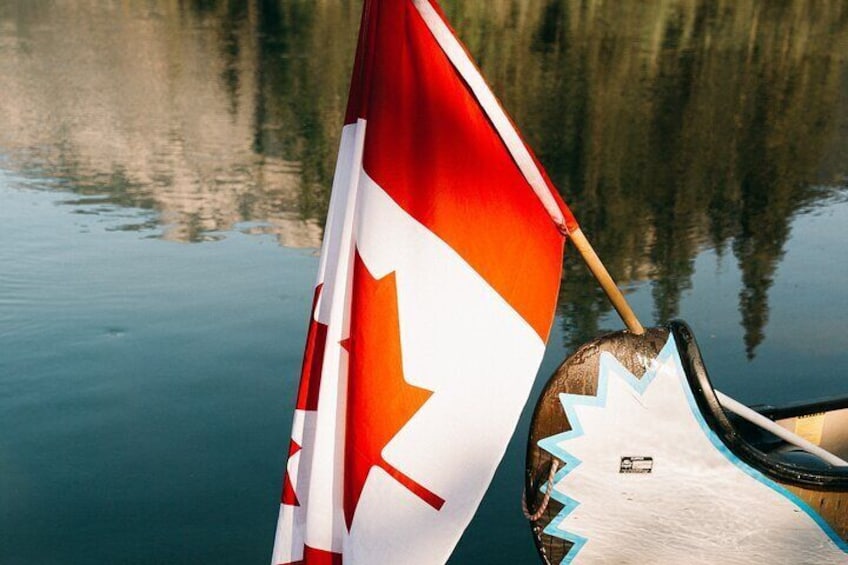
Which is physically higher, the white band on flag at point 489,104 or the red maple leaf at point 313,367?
the white band on flag at point 489,104

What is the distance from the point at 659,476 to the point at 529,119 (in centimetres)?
1470

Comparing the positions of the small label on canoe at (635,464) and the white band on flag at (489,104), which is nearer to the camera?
the white band on flag at (489,104)

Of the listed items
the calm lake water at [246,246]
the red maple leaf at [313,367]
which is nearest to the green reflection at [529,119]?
the calm lake water at [246,246]

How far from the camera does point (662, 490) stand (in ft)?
13.7

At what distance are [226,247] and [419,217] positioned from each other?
7.22m

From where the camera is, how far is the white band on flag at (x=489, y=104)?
3695mm

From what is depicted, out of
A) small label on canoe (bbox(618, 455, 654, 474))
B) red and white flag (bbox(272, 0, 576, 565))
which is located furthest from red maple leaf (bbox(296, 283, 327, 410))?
small label on canoe (bbox(618, 455, 654, 474))

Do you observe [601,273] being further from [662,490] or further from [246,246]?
[246,246]

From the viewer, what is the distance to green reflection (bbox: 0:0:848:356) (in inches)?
468

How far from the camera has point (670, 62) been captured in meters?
25.9

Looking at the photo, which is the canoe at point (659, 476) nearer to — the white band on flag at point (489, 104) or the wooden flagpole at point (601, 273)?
the wooden flagpole at point (601, 273)

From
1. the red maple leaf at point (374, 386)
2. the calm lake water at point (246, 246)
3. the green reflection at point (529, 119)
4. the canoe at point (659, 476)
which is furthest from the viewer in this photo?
the green reflection at point (529, 119)

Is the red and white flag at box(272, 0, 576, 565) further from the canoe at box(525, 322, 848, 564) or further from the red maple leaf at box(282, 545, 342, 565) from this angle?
the canoe at box(525, 322, 848, 564)

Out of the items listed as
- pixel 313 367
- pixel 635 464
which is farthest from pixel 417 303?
pixel 635 464
